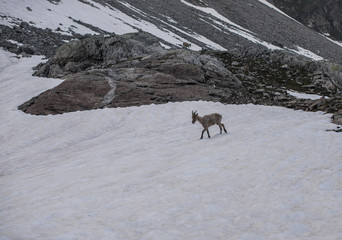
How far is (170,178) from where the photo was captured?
1101 cm

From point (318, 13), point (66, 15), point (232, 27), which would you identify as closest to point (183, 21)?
point (232, 27)

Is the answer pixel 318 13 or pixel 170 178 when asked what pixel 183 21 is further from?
pixel 318 13

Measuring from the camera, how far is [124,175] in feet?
38.6

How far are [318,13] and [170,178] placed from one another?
206 meters

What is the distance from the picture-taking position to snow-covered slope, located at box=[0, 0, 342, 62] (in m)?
59.8

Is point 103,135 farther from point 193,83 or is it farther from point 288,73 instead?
point 288,73

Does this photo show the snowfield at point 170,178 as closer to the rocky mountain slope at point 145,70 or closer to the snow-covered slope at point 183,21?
the rocky mountain slope at point 145,70

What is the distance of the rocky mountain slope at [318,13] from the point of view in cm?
18150

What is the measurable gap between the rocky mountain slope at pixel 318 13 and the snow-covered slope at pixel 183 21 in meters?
61.7

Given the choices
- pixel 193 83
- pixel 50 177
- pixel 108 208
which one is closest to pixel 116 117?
pixel 193 83

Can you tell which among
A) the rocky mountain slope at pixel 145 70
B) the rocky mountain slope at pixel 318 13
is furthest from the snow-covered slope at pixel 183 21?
the rocky mountain slope at pixel 318 13

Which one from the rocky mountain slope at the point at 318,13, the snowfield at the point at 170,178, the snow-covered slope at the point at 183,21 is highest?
the rocky mountain slope at the point at 318,13

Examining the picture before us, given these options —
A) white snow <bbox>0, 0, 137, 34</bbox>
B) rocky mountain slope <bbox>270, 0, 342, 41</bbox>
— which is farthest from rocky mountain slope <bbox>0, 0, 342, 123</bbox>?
rocky mountain slope <bbox>270, 0, 342, 41</bbox>

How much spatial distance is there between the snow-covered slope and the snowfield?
2314 cm
